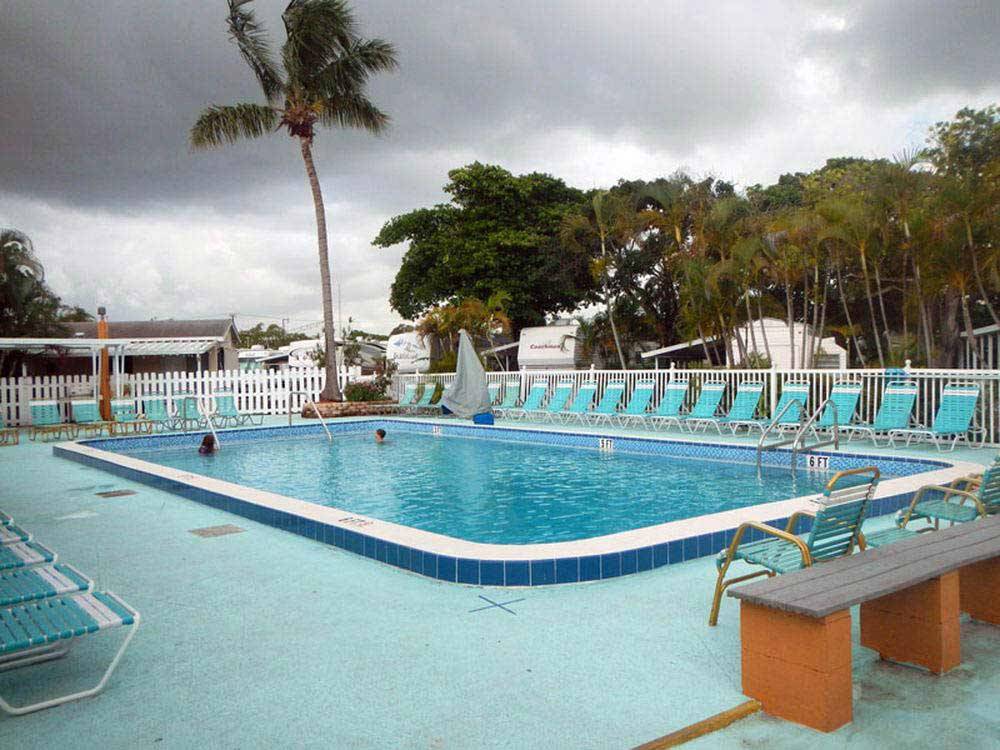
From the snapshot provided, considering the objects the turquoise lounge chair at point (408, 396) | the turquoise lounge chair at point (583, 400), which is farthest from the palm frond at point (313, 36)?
the turquoise lounge chair at point (583, 400)

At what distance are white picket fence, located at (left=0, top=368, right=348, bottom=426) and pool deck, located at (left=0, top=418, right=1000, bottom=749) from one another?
42.2ft

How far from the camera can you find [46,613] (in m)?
2.94

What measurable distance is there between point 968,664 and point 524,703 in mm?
1781

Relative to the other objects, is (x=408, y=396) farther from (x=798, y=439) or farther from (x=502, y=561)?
(x=502, y=561)

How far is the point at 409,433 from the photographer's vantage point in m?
16.0

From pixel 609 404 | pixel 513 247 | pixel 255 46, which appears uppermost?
pixel 255 46

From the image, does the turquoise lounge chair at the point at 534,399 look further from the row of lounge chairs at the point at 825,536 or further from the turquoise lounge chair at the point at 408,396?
the row of lounge chairs at the point at 825,536

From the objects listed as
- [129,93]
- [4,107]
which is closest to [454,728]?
[4,107]

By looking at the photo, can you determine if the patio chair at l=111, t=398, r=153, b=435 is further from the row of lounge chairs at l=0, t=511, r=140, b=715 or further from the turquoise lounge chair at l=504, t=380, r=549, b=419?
the row of lounge chairs at l=0, t=511, r=140, b=715

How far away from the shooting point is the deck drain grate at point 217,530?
19.3 ft

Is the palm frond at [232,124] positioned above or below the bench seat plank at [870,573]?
above

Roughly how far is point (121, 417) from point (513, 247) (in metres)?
18.6

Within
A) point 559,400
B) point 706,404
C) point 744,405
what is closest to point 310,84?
point 559,400

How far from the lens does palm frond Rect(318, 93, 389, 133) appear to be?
19.9 m
